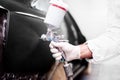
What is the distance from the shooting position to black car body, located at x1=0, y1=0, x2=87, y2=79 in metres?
0.97

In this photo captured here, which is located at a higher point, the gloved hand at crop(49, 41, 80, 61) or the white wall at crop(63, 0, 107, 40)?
the white wall at crop(63, 0, 107, 40)

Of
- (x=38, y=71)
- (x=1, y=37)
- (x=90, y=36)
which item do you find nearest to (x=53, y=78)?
(x=38, y=71)

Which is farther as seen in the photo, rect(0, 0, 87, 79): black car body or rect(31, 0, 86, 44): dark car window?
rect(31, 0, 86, 44): dark car window

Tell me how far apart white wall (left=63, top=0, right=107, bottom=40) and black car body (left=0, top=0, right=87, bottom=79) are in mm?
800

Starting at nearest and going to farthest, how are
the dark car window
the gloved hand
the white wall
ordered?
the gloved hand → the dark car window → the white wall

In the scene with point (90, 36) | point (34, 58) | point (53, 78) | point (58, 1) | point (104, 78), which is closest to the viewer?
point (58, 1)

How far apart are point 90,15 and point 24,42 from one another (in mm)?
1055

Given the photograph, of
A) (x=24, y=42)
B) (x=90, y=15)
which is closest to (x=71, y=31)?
(x=90, y=15)

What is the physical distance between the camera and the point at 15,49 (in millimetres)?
998

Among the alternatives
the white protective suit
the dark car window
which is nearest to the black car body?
the white protective suit

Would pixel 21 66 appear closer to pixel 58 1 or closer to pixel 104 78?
pixel 58 1

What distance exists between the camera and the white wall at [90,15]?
186 cm

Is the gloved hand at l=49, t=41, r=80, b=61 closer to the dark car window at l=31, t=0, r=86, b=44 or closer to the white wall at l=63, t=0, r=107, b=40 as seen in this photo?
the dark car window at l=31, t=0, r=86, b=44

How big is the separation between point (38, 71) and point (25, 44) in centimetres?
21
